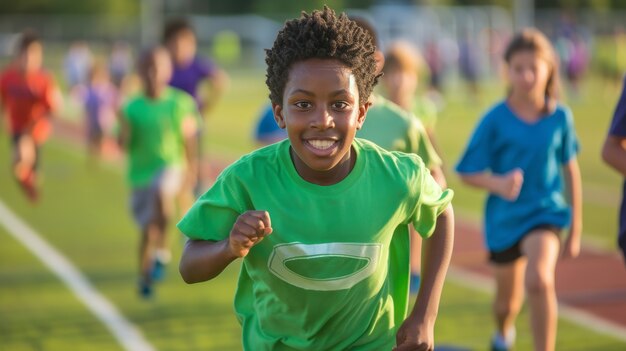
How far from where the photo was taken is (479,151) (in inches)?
265

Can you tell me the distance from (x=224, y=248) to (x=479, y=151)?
11.8 ft

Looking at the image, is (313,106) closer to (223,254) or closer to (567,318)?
(223,254)

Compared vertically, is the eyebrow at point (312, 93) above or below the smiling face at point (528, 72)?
above

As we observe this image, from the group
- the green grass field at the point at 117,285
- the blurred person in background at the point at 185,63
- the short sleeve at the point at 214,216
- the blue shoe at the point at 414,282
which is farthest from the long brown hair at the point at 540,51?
the blurred person in background at the point at 185,63

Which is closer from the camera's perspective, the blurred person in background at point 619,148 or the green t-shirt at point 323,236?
the green t-shirt at point 323,236

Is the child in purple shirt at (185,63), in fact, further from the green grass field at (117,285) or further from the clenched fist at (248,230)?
the clenched fist at (248,230)

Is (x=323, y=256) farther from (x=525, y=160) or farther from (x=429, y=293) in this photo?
(x=525, y=160)

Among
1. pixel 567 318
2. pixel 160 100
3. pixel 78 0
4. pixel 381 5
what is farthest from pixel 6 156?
pixel 78 0

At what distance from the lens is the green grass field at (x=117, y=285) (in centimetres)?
784

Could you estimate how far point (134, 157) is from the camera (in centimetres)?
994

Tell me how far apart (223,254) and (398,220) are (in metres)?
0.74

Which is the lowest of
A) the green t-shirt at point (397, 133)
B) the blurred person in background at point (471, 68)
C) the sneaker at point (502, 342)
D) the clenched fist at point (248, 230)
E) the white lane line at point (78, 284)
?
the blurred person in background at point (471, 68)

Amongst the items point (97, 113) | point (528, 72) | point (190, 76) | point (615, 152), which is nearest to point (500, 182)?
point (528, 72)

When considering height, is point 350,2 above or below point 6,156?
below
